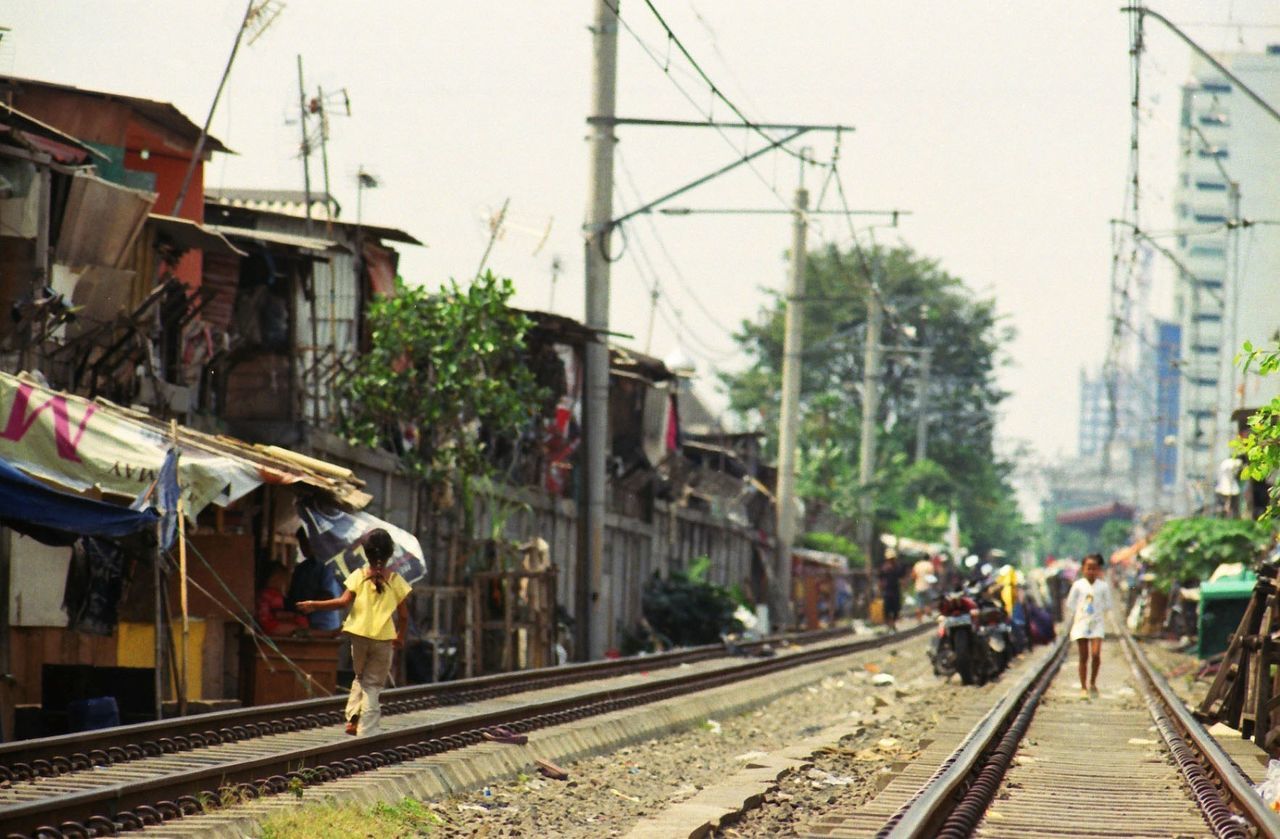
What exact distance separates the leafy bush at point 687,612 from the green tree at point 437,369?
12630 millimetres

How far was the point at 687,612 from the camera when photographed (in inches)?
1426

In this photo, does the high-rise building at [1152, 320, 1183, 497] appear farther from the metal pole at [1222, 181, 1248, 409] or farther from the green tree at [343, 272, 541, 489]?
the green tree at [343, 272, 541, 489]

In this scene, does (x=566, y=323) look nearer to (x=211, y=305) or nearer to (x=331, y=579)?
(x=211, y=305)

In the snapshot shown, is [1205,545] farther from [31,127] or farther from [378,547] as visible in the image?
[378,547]

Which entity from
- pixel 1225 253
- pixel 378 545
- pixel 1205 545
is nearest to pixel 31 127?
pixel 378 545

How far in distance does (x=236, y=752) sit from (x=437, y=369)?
37.1 feet

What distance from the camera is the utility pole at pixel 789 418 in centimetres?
4188

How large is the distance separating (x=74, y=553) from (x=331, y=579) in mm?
3515

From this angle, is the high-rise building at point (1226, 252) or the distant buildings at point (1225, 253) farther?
the distant buildings at point (1225, 253)

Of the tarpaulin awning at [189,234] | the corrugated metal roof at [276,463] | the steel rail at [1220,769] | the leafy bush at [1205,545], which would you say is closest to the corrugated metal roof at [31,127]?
the tarpaulin awning at [189,234]

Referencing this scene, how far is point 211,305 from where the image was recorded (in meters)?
23.9

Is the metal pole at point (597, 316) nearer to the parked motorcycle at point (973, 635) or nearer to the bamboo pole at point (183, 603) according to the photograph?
the parked motorcycle at point (973, 635)

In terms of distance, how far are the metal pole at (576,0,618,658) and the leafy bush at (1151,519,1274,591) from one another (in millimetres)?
12472

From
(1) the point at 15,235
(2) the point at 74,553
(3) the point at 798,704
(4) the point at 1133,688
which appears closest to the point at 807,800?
(2) the point at 74,553
